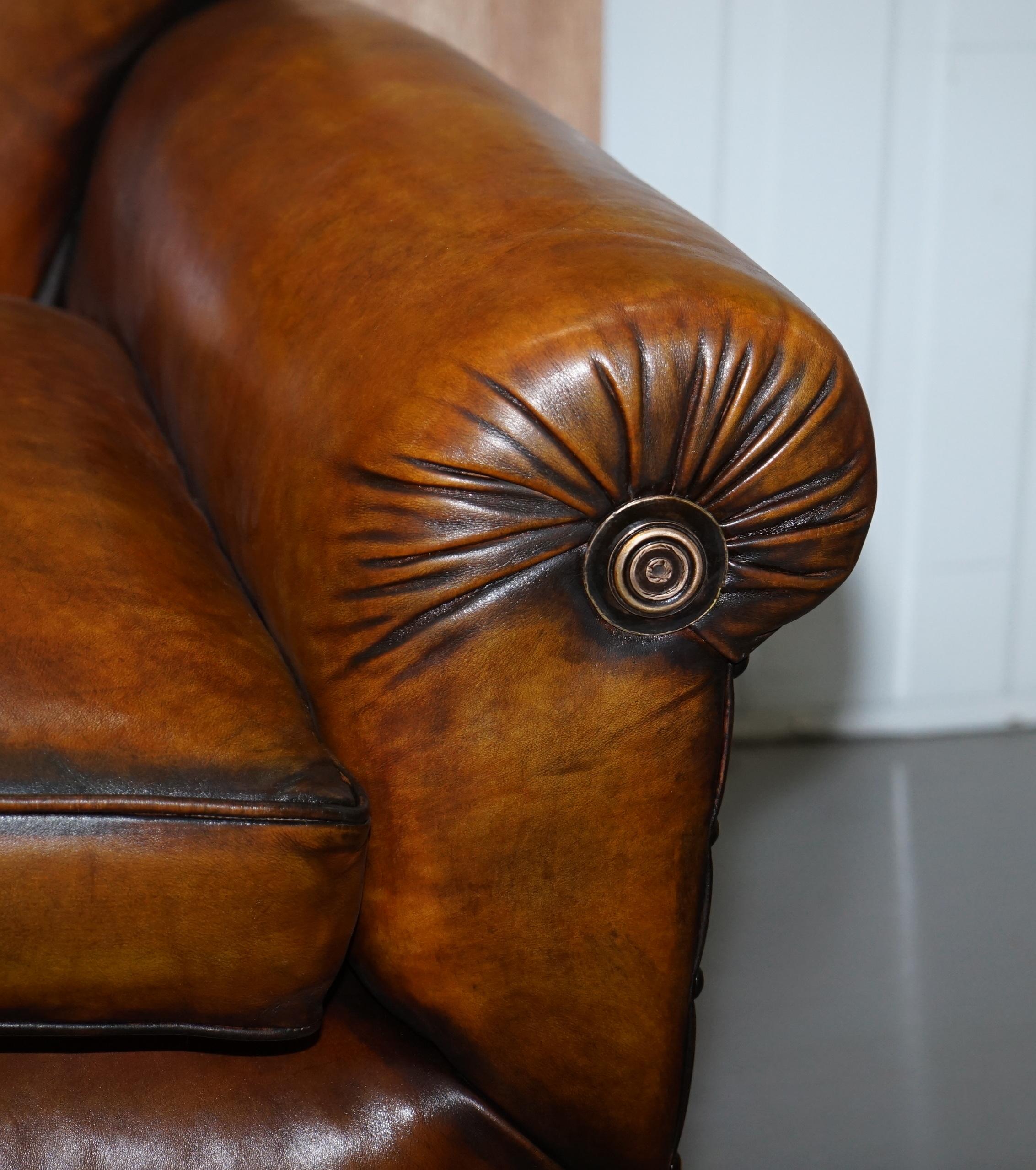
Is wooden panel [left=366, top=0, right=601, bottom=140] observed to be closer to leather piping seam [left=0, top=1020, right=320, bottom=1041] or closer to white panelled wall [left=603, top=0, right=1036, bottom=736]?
white panelled wall [left=603, top=0, right=1036, bottom=736]

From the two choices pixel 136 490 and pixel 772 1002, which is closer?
pixel 136 490

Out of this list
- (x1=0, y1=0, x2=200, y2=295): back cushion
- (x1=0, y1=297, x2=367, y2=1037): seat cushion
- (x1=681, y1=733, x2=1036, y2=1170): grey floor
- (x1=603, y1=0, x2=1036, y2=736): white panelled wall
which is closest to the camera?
(x1=0, y1=297, x2=367, y2=1037): seat cushion

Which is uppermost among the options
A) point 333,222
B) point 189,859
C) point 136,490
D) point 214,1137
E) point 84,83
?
point 84,83

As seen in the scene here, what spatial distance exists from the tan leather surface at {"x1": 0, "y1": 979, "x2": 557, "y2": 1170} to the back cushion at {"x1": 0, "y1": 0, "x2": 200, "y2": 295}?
77 cm

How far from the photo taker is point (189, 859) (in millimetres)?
544

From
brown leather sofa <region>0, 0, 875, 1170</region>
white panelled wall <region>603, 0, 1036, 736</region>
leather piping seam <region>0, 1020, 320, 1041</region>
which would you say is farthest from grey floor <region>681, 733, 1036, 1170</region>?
leather piping seam <region>0, 1020, 320, 1041</region>

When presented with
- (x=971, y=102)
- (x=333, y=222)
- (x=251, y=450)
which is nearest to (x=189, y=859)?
(x=251, y=450)

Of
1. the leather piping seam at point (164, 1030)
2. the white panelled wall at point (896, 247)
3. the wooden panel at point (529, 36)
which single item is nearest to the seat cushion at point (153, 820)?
the leather piping seam at point (164, 1030)

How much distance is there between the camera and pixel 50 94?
110 centimetres

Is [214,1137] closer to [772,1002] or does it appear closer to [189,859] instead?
[189,859]

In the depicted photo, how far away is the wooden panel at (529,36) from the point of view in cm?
137

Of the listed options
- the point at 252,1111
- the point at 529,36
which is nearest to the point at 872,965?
the point at 252,1111

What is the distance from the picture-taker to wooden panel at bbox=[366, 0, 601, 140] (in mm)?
1368

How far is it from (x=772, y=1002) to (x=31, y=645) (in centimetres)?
78
